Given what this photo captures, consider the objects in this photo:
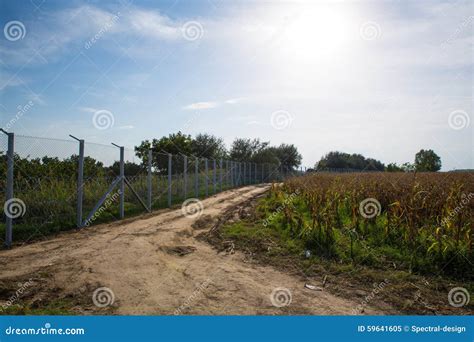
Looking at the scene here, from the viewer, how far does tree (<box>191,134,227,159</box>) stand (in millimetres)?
40747

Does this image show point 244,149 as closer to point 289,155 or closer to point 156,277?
point 289,155

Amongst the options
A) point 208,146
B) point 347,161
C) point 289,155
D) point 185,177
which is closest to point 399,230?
point 185,177

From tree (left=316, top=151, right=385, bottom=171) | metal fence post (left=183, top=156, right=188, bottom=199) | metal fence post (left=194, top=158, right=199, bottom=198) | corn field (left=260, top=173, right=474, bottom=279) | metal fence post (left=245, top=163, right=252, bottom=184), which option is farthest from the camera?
tree (left=316, top=151, right=385, bottom=171)

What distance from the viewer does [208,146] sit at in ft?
137

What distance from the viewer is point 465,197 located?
771 cm

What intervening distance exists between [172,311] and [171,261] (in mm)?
2073

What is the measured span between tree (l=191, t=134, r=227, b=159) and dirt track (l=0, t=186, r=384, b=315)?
33231mm

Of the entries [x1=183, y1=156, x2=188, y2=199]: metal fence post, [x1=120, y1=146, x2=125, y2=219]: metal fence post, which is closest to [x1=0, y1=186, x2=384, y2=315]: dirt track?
[x1=120, y1=146, x2=125, y2=219]: metal fence post

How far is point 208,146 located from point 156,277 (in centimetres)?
3696

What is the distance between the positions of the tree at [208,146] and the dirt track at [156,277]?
33231mm

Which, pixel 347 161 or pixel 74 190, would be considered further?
pixel 347 161

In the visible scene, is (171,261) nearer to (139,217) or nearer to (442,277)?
(442,277)

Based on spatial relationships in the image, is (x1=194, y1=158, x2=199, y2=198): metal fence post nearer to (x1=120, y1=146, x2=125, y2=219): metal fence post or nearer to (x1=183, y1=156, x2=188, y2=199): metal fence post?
(x1=183, y1=156, x2=188, y2=199): metal fence post

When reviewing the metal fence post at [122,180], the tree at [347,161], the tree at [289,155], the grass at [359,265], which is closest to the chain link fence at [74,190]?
the metal fence post at [122,180]
